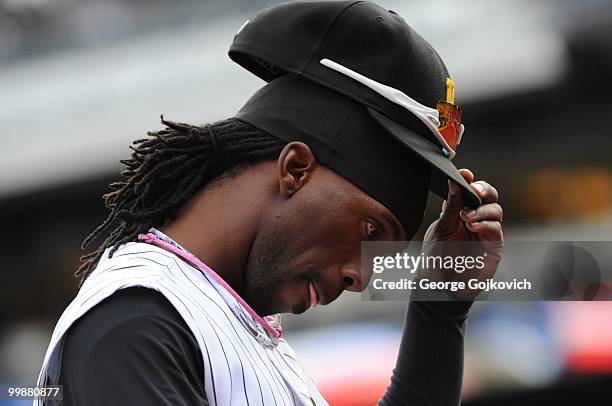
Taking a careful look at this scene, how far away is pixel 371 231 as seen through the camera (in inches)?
78.2

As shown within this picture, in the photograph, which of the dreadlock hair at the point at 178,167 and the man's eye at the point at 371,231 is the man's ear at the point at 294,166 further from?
the man's eye at the point at 371,231

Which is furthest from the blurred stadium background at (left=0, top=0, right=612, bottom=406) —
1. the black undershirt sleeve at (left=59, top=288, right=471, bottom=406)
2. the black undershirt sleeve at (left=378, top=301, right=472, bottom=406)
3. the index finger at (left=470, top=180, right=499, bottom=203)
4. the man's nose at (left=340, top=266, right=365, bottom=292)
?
the black undershirt sleeve at (left=59, top=288, right=471, bottom=406)

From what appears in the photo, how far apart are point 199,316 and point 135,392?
0.24m

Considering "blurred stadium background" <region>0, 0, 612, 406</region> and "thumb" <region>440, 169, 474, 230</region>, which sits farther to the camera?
"blurred stadium background" <region>0, 0, 612, 406</region>

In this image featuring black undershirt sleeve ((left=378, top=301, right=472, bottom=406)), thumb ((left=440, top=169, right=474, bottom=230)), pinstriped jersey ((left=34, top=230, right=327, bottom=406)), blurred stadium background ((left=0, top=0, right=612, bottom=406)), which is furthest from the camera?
blurred stadium background ((left=0, top=0, right=612, bottom=406))

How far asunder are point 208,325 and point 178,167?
405 millimetres

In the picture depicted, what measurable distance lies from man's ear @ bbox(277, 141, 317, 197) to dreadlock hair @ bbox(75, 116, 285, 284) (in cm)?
4

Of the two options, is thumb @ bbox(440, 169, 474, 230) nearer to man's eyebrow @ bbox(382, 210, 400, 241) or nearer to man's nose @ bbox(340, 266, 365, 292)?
man's eyebrow @ bbox(382, 210, 400, 241)

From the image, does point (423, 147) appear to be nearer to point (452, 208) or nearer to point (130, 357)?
point (452, 208)

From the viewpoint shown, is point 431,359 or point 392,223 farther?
point 431,359

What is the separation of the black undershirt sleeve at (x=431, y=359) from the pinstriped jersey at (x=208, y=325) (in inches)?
19.6

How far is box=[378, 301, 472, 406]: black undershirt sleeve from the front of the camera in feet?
7.98

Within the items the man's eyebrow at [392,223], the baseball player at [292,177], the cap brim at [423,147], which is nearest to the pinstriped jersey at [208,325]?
the baseball player at [292,177]

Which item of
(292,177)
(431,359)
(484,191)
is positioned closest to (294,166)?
(292,177)
